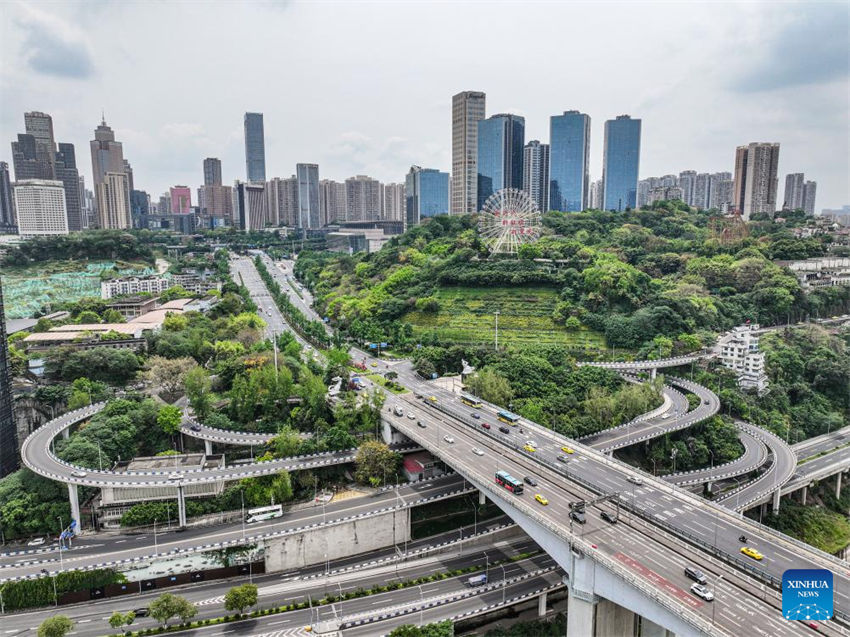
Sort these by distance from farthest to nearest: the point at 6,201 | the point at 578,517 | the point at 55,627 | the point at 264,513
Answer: the point at 6,201 → the point at 264,513 → the point at 578,517 → the point at 55,627

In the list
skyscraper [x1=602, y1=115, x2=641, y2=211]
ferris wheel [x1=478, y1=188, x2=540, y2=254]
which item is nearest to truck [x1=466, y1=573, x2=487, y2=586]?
ferris wheel [x1=478, y1=188, x2=540, y2=254]

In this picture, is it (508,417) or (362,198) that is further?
(362,198)

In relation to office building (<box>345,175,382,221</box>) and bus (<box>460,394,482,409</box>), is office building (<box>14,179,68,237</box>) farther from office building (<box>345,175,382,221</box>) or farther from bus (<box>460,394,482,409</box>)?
bus (<box>460,394,482,409</box>)

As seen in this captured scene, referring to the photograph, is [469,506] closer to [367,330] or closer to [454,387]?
[454,387]

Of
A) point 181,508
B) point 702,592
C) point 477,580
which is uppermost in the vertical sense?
point 702,592

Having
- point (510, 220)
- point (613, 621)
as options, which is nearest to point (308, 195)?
point (510, 220)

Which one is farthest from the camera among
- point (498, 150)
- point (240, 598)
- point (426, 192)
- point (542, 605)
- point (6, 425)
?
point (426, 192)

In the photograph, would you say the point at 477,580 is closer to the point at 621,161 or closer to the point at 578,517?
the point at 578,517
